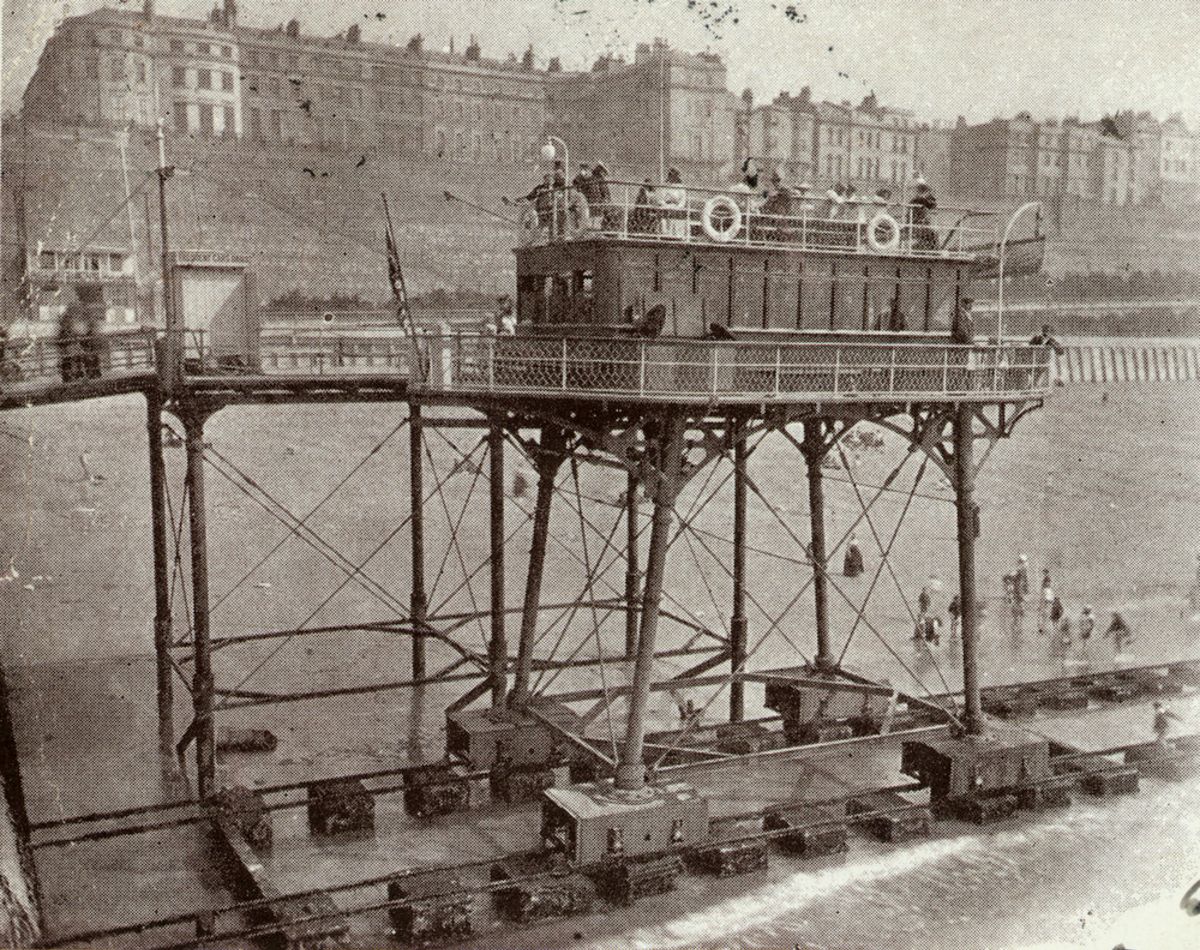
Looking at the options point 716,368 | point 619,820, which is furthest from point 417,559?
point 716,368

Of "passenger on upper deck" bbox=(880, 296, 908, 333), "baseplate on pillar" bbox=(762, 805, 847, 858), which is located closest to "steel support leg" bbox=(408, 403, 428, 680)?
"baseplate on pillar" bbox=(762, 805, 847, 858)

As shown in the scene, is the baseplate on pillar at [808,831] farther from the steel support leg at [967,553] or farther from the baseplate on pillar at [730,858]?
the steel support leg at [967,553]

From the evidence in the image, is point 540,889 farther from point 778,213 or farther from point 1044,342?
point 1044,342

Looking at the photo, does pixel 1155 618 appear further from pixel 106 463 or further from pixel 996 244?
pixel 106 463

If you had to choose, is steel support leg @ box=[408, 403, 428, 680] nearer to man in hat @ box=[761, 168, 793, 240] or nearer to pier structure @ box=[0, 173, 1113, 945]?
pier structure @ box=[0, 173, 1113, 945]

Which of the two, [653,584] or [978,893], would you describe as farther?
[978,893]

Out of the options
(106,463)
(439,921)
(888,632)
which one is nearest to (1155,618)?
(888,632)

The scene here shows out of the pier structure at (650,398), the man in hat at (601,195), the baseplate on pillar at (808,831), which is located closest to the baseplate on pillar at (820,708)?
the pier structure at (650,398)
